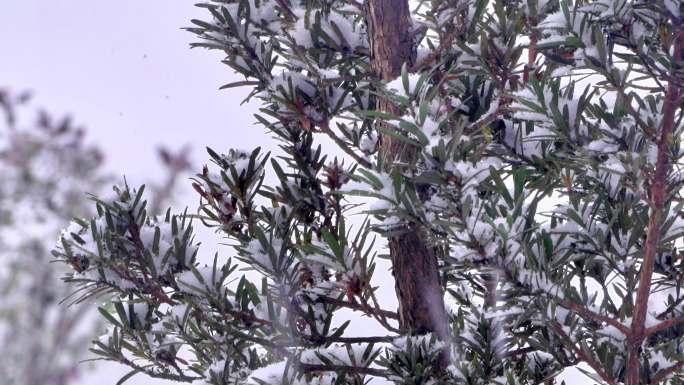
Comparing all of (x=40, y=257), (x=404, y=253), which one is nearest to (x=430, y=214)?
(x=404, y=253)

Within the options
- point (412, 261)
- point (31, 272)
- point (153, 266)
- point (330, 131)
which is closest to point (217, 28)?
point (330, 131)

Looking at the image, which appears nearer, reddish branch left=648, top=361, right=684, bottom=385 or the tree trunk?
reddish branch left=648, top=361, right=684, bottom=385

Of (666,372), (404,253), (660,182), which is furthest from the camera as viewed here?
(404,253)

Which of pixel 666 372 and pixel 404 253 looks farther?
pixel 404 253

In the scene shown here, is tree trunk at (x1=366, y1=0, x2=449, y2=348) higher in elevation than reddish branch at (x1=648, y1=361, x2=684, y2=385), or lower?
higher

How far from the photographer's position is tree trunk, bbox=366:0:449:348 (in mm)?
1424

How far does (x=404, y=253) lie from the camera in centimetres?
145

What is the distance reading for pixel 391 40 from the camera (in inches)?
61.2

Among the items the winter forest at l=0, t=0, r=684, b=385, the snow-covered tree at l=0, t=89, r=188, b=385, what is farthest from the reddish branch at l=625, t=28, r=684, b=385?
the snow-covered tree at l=0, t=89, r=188, b=385

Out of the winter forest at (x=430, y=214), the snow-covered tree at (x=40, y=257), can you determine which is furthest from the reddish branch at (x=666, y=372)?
the snow-covered tree at (x=40, y=257)

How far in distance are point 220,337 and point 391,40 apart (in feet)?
2.70

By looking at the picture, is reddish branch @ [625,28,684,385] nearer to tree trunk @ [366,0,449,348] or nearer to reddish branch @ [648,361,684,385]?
reddish branch @ [648,361,684,385]

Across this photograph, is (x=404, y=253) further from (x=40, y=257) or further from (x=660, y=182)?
(x=40, y=257)

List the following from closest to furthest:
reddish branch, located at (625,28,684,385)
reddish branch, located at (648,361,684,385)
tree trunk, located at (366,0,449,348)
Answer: reddish branch, located at (625,28,684,385) < reddish branch, located at (648,361,684,385) < tree trunk, located at (366,0,449,348)
